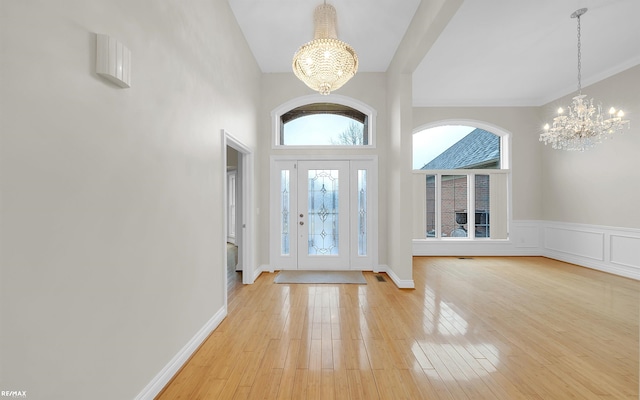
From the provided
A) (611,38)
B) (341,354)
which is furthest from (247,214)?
(611,38)

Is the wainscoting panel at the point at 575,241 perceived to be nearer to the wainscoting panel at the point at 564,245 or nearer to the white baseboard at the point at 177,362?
the wainscoting panel at the point at 564,245

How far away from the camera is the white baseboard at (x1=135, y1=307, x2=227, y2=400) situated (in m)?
1.73

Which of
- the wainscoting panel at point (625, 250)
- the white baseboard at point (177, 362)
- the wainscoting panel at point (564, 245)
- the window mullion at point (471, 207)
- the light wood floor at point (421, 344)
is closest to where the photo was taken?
the white baseboard at point (177, 362)

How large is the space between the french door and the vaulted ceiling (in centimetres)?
184

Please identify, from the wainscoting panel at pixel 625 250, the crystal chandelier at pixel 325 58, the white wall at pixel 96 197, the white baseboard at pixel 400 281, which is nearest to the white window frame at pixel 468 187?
the wainscoting panel at pixel 625 250

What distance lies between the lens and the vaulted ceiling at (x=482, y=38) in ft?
10.8

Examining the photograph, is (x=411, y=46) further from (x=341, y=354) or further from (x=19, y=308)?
(x=19, y=308)

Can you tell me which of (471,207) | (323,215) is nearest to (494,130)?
(471,207)

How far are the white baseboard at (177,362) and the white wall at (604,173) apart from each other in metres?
6.67

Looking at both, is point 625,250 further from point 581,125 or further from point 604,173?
point 581,125

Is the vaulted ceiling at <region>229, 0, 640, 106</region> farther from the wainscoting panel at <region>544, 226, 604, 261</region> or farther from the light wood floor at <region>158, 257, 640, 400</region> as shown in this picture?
the light wood floor at <region>158, 257, 640, 400</region>

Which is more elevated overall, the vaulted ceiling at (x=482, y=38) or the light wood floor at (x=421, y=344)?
the vaulted ceiling at (x=482, y=38)

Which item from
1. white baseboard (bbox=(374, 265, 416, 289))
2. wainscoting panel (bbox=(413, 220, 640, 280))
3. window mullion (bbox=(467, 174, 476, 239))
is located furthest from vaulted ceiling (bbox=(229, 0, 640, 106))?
white baseboard (bbox=(374, 265, 416, 289))

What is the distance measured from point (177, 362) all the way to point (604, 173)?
7.20 meters
